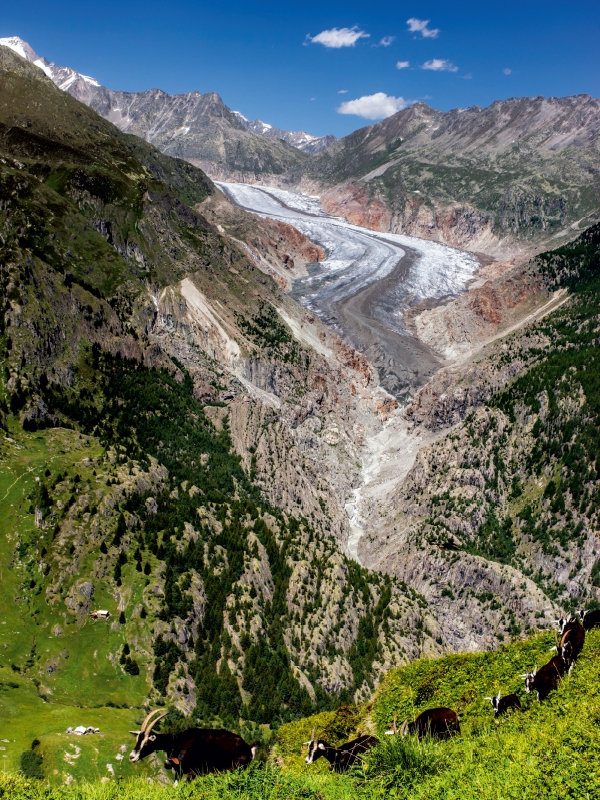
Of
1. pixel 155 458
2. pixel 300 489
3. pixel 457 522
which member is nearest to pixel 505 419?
pixel 457 522

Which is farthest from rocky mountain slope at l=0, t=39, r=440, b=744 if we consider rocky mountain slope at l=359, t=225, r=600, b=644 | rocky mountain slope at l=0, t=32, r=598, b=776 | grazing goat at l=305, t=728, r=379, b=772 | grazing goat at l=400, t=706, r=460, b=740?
grazing goat at l=400, t=706, r=460, b=740

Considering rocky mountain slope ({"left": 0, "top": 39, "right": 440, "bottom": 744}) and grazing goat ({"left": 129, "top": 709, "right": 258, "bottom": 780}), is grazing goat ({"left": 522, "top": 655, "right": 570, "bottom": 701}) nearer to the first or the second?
grazing goat ({"left": 129, "top": 709, "right": 258, "bottom": 780})

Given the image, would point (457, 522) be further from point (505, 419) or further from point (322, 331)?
point (322, 331)

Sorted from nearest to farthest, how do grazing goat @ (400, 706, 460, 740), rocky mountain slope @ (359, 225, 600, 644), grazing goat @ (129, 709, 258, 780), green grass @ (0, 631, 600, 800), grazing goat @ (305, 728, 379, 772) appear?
green grass @ (0, 631, 600, 800) < grazing goat @ (129, 709, 258, 780) < grazing goat @ (305, 728, 379, 772) < grazing goat @ (400, 706, 460, 740) < rocky mountain slope @ (359, 225, 600, 644)

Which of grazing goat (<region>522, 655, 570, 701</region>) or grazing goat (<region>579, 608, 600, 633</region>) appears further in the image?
grazing goat (<region>579, 608, 600, 633</region>)

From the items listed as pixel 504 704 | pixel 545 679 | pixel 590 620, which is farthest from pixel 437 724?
pixel 590 620

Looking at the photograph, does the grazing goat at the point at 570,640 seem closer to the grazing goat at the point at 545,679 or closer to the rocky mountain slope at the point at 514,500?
the grazing goat at the point at 545,679
